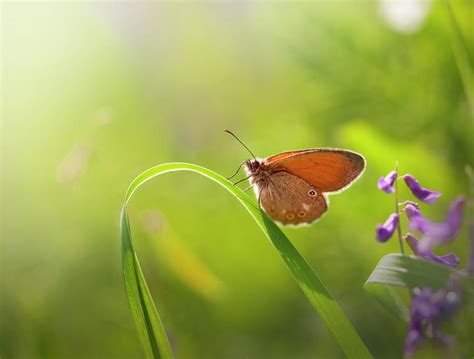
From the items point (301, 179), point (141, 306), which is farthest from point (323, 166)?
point (141, 306)

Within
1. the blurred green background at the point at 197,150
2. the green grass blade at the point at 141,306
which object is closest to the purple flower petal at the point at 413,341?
the green grass blade at the point at 141,306

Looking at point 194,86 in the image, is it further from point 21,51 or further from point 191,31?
point 21,51

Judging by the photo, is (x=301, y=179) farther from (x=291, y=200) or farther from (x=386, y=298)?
(x=386, y=298)

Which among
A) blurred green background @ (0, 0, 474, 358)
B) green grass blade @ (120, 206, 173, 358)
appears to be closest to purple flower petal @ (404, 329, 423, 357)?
green grass blade @ (120, 206, 173, 358)

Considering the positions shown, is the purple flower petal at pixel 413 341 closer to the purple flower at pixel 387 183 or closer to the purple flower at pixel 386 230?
the purple flower at pixel 386 230

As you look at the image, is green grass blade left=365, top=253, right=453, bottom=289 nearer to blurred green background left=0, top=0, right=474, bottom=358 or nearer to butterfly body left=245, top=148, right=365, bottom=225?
butterfly body left=245, top=148, right=365, bottom=225

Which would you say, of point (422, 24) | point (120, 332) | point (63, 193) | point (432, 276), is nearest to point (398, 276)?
point (432, 276)

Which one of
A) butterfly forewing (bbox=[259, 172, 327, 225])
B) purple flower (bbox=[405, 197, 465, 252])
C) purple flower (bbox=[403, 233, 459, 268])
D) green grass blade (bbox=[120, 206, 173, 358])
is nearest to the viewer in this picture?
purple flower (bbox=[405, 197, 465, 252])
